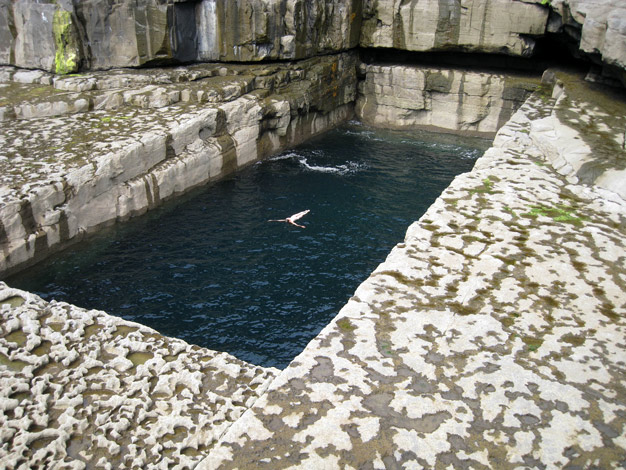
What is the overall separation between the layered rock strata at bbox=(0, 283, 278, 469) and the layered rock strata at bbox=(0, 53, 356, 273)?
403cm

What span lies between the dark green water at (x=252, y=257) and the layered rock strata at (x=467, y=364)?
9.97ft

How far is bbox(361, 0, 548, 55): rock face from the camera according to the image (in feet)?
50.2

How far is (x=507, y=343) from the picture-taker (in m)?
3.79

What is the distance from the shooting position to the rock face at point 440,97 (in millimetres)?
16531

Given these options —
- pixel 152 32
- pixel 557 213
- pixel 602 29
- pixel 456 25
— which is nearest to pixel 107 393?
pixel 557 213

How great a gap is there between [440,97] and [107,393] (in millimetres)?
15541

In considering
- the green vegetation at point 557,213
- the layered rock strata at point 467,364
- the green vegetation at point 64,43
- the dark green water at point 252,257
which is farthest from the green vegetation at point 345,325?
the green vegetation at point 64,43

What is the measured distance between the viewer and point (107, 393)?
13.1 ft

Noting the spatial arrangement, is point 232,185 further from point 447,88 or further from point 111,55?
point 447,88

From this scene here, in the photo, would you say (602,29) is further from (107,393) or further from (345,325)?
(107,393)

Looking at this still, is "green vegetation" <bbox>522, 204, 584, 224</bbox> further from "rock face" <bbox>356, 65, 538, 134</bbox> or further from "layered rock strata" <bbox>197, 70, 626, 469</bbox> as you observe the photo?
"rock face" <bbox>356, 65, 538, 134</bbox>

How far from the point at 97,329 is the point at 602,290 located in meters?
4.37

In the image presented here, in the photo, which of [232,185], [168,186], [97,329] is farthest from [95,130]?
[97,329]

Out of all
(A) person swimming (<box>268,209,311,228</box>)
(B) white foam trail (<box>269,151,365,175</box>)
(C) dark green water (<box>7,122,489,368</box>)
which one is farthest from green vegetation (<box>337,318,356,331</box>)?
(B) white foam trail (<box>269,151,365,175</box>)
